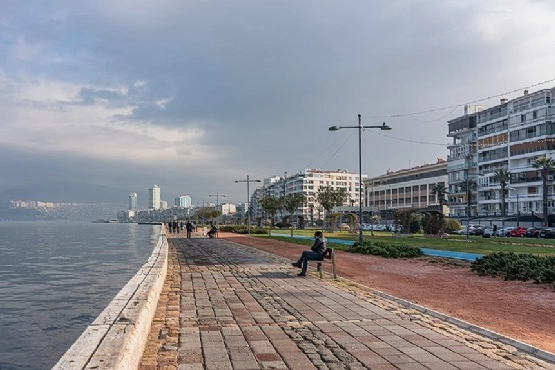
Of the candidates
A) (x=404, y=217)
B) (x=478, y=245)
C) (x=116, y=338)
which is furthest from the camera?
(x=404, y=217)

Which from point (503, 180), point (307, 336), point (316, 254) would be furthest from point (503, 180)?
point (307, 336)

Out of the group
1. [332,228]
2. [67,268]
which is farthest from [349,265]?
[332,228]

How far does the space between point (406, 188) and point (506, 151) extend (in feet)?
148

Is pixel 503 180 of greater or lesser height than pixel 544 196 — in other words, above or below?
above

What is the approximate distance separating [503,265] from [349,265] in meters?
5.35

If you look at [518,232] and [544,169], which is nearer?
[518,232]

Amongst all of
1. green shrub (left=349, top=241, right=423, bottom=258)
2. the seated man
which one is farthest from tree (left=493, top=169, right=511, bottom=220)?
the seated man

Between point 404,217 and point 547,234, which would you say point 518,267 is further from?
point 547,234

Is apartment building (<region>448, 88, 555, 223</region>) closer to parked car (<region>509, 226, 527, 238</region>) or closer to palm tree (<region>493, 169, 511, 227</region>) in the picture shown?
palm tree (<region>493, 169, 511, 227</region>)

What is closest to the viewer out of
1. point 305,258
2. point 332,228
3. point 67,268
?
point 305,258

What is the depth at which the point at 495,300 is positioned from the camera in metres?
11.0

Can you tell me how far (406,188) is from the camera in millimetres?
129250

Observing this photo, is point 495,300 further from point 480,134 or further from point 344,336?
point 480,134

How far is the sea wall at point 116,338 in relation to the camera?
4410 millimetres
